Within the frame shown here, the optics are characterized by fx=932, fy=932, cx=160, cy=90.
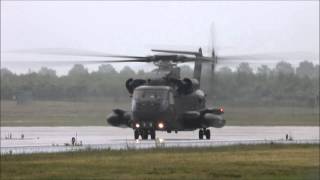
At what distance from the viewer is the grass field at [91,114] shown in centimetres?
8762

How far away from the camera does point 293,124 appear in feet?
293

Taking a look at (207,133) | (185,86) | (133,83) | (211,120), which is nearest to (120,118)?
(133,83)

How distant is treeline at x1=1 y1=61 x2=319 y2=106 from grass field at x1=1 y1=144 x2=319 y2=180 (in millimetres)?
39016

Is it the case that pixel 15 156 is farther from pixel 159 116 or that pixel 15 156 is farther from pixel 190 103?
pixel 190 103

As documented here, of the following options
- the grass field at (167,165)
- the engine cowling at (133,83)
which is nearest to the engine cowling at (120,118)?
the engine cowling at (133,83)

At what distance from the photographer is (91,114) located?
9538 centimetres

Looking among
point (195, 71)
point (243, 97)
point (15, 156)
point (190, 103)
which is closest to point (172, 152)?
point (15, 156)

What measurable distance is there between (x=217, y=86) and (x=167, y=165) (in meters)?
46.9

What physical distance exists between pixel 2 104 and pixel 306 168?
75462mm

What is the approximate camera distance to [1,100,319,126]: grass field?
87.6 metres

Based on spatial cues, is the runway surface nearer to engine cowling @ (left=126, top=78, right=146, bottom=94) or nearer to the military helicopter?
the military helicopter

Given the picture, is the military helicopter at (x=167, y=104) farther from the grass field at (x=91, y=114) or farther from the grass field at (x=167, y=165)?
the grass field at (x=91, y=114)

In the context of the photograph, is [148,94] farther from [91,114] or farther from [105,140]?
[91,114]

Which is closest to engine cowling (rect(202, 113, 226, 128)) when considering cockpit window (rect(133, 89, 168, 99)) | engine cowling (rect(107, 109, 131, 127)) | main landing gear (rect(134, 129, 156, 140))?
main landing gear (rect(134, 129, 156, 140))
